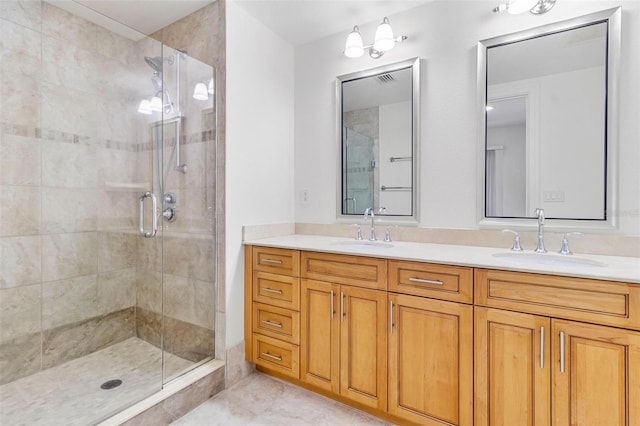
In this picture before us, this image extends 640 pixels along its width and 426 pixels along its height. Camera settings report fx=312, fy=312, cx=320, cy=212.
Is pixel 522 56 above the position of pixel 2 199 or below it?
above

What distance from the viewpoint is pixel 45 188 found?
198 cm

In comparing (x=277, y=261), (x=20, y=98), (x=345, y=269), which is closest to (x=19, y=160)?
(x=20, y=98)

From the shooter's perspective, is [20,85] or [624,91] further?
[20,85]

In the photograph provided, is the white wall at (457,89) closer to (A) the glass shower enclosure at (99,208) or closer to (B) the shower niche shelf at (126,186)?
(A) the glass shower enclosure at (99,208)

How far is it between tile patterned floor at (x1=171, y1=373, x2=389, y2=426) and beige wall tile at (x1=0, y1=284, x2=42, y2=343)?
115 cm

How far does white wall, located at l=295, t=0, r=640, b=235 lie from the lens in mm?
1519

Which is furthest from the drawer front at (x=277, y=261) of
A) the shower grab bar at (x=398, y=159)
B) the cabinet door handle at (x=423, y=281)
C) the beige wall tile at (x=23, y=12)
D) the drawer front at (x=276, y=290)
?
the beige wall tile at (x=23, y=12)

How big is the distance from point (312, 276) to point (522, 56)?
5.67ft

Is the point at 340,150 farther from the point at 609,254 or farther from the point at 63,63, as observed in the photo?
the point at 63,63

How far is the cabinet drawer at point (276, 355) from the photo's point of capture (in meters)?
1.88

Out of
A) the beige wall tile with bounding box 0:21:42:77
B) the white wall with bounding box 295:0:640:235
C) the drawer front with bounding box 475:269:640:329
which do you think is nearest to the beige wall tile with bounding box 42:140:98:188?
the beige wall tile with bounding box 0:21:42:77

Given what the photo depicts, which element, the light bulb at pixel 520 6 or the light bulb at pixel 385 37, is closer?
the light bulb at pixel 520 6

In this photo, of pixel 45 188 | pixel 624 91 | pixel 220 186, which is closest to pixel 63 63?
pixel 45 188

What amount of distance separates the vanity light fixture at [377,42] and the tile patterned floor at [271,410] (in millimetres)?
2184
